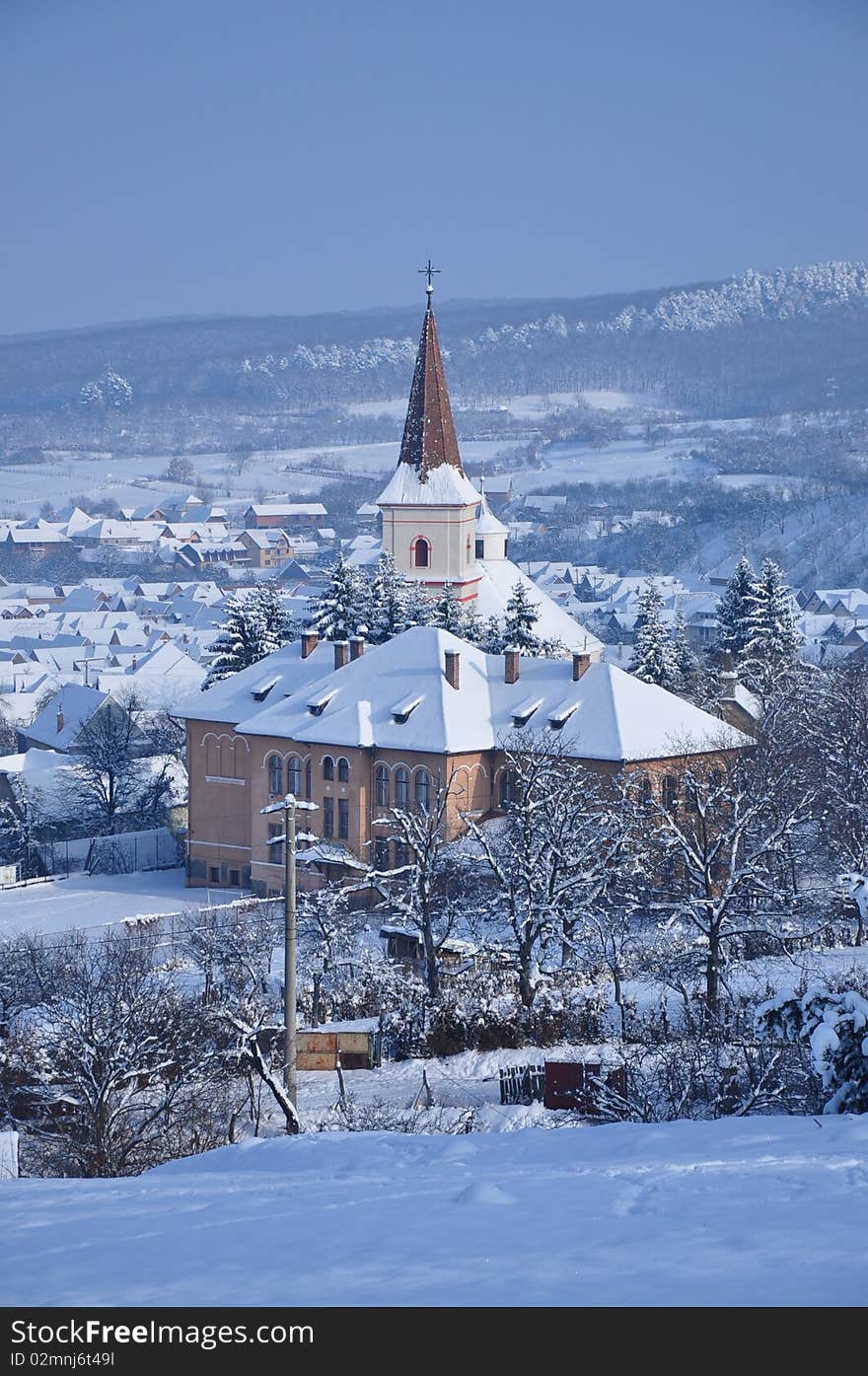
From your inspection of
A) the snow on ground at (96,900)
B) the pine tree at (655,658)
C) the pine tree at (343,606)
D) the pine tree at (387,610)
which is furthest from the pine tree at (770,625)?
the snow on ground at (96,900)

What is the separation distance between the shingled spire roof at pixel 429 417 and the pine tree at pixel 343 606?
1140cm

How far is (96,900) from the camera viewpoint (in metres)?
42.9

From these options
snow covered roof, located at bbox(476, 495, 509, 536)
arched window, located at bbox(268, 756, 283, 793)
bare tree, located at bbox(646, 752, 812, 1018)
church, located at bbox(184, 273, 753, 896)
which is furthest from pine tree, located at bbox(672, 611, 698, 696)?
snow covered roof, located at bbox(476, 495, 509, 536)

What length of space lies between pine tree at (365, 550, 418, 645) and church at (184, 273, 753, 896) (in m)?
4.39

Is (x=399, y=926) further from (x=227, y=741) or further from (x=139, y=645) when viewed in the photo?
(x=139, y=645)

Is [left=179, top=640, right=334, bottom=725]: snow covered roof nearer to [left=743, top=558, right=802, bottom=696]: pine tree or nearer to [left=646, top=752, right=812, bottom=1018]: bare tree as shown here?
[left=646, top=752, right=812, bottom=1018]: bare tree

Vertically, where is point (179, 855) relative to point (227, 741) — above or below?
below

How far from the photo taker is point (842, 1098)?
15.4m

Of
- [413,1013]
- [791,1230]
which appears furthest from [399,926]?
[791,1230]

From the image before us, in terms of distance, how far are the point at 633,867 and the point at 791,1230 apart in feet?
77.0

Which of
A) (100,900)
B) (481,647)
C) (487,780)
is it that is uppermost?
(481,647)

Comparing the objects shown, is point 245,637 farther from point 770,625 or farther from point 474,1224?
point 474,1224

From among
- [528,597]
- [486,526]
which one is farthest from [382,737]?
[486,526]

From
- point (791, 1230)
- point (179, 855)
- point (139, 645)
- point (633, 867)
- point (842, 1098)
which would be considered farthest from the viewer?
point (139, 645)
